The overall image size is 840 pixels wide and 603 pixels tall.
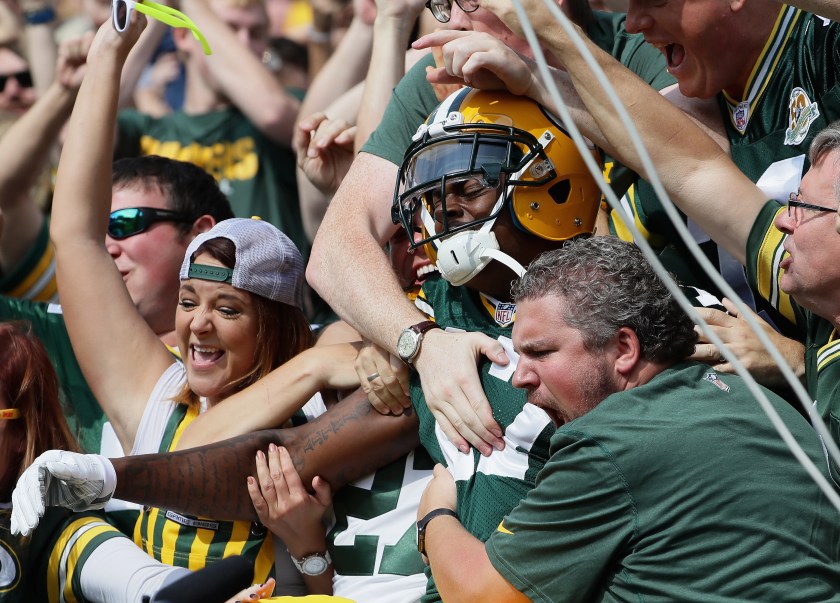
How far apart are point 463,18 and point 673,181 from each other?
3.71 ft

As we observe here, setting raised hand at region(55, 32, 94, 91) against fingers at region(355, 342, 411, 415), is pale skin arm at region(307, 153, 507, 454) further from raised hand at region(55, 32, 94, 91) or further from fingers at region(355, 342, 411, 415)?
raised hand at region(55, 32, 94, 91)

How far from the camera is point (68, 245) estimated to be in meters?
4.20

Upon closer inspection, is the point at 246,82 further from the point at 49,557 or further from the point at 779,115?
the point at 779,115

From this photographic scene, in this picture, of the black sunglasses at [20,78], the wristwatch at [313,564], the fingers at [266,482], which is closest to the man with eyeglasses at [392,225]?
the fingers at [266,482]

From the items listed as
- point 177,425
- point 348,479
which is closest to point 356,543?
point 348,479

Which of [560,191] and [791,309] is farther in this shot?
[560,191]

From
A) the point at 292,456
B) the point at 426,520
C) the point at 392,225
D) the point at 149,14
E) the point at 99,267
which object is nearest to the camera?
the point at 426,520

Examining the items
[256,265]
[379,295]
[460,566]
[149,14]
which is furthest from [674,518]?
[149,14]

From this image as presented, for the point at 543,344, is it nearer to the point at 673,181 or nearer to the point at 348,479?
the point at 673,181

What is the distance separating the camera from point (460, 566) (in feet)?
9.12

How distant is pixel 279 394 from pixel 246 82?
255cm

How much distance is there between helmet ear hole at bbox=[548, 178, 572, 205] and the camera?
343cm

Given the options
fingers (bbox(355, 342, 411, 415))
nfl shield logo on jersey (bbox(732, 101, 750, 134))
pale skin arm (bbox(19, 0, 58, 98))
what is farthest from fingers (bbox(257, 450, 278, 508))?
pale skin arm (bbox(19, 0, 58, 98))

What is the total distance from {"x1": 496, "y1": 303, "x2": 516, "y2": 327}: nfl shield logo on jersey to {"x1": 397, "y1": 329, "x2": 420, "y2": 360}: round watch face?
244 mm
